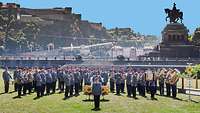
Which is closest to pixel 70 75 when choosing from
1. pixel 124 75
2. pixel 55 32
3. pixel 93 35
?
pixel 124 75

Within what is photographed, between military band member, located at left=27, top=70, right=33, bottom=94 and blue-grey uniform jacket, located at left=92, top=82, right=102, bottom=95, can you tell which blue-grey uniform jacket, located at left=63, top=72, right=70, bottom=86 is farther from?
blue-grey uniform jacket, located at left=92, top=82, right=102, bottom=95

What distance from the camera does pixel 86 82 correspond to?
107 ft

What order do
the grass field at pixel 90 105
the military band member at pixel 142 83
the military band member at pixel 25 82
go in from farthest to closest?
the military band member at pixel 25 82
the military band member at pixel 142 83
the grass field at pixel 90 105

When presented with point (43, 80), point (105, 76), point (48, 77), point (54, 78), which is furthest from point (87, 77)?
point (43, 80)

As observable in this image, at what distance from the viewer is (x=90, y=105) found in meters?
26.8

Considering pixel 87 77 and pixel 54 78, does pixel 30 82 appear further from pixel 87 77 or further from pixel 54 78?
pixel 87 77

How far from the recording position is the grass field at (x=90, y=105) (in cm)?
2508

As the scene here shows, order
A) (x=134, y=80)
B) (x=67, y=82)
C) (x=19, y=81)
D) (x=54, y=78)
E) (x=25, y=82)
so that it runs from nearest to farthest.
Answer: (x=67, y=82)
(x=134, y=80)
(x=19, y=81)
(x=25, y=82)
(x=54, y=78)

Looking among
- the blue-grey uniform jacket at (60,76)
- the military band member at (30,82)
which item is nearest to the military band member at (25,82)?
the military band member at (30,82)

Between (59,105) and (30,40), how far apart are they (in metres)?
93.5

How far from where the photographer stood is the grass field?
82.3 feet

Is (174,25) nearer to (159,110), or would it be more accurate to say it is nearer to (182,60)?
(182,60)

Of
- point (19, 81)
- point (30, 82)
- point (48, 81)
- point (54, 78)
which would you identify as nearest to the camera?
point (19, 81)

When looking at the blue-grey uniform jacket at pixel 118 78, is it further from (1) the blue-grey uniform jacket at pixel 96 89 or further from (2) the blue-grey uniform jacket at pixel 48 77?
(1) the blue-grey uniform jacket at pixel 96 89
